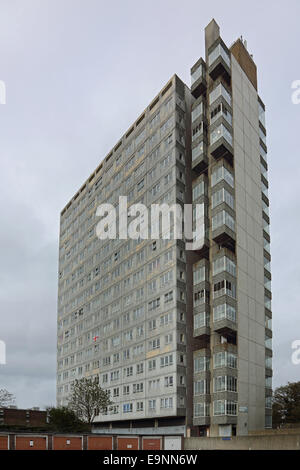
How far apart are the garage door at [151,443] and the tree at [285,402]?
43.3m

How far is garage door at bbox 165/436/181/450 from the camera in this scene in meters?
69.6

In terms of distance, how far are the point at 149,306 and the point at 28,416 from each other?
75561 mm

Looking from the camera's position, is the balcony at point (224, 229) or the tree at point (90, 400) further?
the tree at point (90, 400)

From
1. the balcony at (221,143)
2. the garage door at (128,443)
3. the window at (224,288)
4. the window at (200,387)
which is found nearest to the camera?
the garage door at (128,443)

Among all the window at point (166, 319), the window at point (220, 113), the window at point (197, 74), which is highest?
the window at point (197, 74)

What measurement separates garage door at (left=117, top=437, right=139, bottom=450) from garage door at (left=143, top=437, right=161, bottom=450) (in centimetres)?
123

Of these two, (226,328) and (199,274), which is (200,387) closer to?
(226,328)

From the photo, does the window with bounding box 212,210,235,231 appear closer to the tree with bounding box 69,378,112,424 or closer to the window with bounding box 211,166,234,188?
the window with bounding box 211,166,234,188

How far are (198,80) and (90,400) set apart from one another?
57.8 meters

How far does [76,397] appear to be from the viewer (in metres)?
98.8

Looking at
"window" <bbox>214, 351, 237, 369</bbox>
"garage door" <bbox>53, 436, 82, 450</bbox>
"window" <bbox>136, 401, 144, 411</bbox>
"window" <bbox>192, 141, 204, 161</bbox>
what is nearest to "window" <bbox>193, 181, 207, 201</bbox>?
"window" <bbox>192, 141, 204, 161</bbox>

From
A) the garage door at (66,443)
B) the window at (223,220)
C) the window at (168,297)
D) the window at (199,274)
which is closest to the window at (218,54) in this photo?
the window at (223,220)

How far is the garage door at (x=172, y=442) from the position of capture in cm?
6962

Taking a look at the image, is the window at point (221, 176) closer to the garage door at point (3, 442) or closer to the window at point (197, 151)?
the window at point (197, 151)
